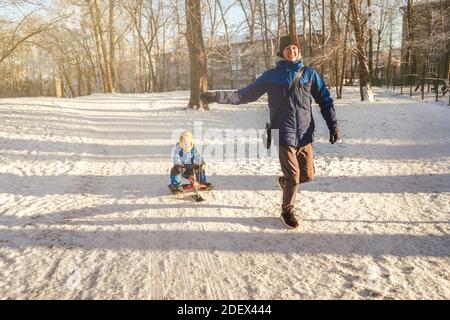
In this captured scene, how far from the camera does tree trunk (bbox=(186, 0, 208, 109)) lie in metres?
13.5

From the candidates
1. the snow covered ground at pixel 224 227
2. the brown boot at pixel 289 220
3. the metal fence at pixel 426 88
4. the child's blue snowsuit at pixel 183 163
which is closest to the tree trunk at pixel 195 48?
the snow covered ground at pixel 224 227

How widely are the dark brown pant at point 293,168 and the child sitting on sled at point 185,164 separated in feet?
5.67

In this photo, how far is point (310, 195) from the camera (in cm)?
527

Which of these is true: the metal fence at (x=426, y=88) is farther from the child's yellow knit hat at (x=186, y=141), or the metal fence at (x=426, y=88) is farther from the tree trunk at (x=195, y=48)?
the child's yellow knit hat at (x=186, y=141)

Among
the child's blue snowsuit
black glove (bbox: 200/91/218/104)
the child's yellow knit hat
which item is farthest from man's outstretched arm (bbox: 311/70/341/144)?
the child's blue snowsuit

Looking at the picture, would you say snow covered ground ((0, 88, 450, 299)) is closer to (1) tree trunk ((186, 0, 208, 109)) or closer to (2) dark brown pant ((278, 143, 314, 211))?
(2) dark brown pant ((278, 143, 314, 211))

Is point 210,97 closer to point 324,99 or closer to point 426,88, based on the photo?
point 324,99

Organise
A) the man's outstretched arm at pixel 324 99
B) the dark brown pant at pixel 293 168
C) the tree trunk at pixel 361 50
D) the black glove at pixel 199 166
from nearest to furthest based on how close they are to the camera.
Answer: the dark brown pant at pixel 293 168
the man's outstretched arm at pixel 324 99
the black glove at pixel 199 166
the tree trunk at pixel 361 50

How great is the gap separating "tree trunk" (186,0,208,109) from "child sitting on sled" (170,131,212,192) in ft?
28.1

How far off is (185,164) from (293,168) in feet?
6.78

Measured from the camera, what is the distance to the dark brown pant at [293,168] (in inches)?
159

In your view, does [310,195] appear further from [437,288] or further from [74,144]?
[74,144]

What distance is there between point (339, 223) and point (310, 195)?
1113 mm
